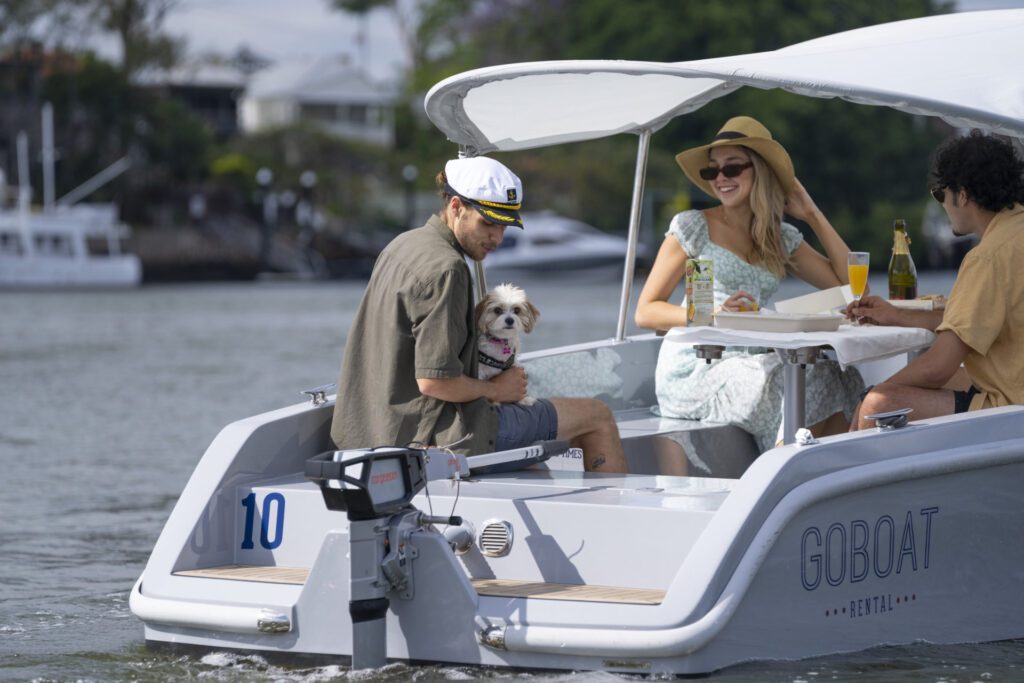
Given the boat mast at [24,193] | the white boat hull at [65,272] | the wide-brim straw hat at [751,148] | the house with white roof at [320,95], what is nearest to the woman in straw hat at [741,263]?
the wide-brim straw hat at [751,148]

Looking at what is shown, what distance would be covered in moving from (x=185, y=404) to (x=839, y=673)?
12.3m

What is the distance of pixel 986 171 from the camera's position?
5.23 m

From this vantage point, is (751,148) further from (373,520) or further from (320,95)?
(320,95)

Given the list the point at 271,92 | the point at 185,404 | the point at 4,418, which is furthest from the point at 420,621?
the point at 271,92

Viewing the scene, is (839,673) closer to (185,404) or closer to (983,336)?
(983,336)

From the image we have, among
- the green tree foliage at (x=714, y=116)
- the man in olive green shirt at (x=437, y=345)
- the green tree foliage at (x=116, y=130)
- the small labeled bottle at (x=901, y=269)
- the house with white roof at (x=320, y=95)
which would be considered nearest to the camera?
the man in olive green shirt at (x=437, y=345)

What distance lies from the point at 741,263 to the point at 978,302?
1534mm

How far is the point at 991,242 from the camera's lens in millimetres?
5094

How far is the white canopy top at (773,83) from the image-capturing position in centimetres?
491

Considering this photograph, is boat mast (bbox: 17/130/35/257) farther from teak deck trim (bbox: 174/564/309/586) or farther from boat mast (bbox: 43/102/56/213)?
teak deck trim (bbox: 174/564/309/586)

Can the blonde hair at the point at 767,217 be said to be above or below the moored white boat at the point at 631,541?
above

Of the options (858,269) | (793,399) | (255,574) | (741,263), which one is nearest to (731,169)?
(741,263)

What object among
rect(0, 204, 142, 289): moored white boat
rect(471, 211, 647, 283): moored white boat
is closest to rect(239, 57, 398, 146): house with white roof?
rect(471, 211, 647, 283): moored white boat

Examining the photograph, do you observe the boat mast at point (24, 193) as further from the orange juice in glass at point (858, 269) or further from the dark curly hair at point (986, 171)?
the dark curly hair at point (986, 171)
